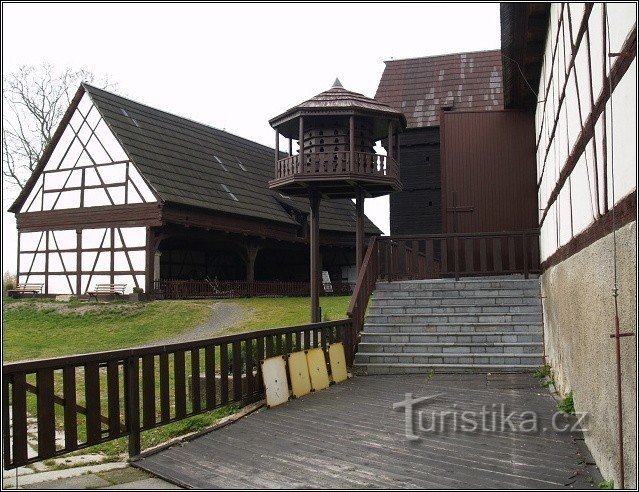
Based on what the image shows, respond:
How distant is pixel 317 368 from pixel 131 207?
50.6 ft

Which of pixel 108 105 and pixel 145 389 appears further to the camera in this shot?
pixel 108 105

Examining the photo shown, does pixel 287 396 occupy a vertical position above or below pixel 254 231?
below

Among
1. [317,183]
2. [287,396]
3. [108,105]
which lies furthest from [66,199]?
[287,396]

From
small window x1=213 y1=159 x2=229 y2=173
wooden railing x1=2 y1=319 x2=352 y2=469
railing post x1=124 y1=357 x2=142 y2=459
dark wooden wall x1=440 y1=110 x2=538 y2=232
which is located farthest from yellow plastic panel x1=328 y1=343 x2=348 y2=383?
small window x1=213 y1=159 x2=229 y2=173

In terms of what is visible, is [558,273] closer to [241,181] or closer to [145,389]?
[145,389]

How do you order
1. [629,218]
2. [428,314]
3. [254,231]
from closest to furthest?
[629,218] → [428,314] → [254,231]

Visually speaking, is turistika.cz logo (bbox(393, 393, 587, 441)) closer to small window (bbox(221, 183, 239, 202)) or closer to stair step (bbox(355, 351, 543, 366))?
stair step (bbox(355, 351, 543, 366))

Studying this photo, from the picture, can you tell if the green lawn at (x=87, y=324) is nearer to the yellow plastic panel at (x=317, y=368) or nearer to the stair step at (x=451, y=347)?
the stair step at (x=451, y=347)

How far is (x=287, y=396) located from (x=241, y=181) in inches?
827

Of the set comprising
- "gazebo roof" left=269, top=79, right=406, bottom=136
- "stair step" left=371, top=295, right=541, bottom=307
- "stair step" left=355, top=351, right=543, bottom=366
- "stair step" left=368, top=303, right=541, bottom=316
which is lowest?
"stair step" left=355, top=351, right=543, bottom=366

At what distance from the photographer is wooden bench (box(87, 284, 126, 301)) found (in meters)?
21.8

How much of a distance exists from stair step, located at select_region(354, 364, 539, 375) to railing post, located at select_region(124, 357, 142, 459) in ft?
16.3

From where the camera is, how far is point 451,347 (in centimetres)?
1029

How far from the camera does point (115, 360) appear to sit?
5340 mm
